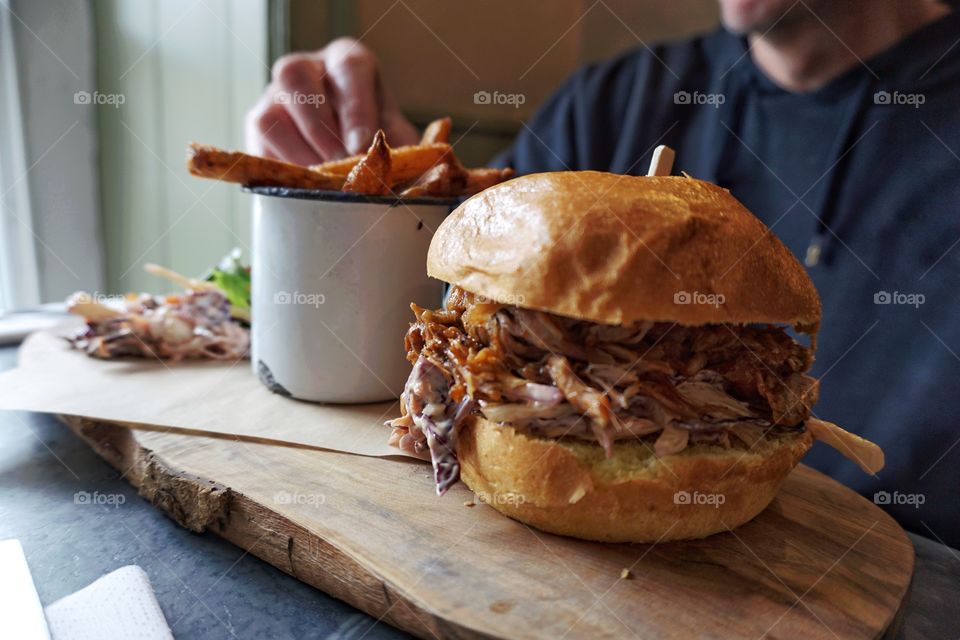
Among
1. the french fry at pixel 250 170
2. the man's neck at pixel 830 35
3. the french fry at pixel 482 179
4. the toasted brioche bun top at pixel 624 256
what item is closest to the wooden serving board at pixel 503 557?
the toasted brioche bun top at pixel 624 256

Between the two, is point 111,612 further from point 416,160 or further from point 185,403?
point 416,160

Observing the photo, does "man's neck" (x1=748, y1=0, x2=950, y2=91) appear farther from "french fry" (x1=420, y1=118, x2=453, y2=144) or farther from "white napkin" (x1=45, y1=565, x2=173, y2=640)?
"white napkin" (x1=45, y1=565, x2=173, y2=640)

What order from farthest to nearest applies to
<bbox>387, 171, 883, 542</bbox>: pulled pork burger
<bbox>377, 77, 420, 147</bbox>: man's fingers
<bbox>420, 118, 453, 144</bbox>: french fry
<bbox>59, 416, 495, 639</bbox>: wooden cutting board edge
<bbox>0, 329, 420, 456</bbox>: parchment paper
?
1. <bbox>377, 77, 420, 147</bbox>: man's fingers
2. <bbox>420, 118, 453, 144</bbox>: french fry
3. <bbox>0, 329, 420, 456</bbox>: parchment paper
4. <bbox>387, 171, 883, 542</bbox>: pulled pork burger
5. <bbox>59, 416, 495, 639</bbox>: wooden cutting board edge

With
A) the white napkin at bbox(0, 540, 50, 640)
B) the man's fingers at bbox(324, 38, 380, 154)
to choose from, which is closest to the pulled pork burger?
the white napkin at bbox(0, 540, 50, 640)

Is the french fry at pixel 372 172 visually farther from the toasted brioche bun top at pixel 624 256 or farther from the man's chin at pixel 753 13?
the man's chin at pixel 753 13

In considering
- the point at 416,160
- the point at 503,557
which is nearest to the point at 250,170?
the point at 416,160
